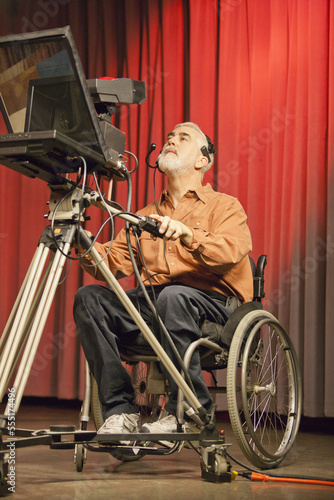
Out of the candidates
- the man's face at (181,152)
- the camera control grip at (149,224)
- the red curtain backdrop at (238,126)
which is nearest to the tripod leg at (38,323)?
the camera control grip at (149,224)

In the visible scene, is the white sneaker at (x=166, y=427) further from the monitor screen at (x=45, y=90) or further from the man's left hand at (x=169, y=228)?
the monitor screen at (x=45, y=90)

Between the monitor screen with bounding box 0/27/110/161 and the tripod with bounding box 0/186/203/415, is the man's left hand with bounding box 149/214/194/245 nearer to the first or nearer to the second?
the tripod with bounding box 0/186/203/415

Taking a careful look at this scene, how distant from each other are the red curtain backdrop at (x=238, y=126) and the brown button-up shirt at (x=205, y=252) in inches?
31.1

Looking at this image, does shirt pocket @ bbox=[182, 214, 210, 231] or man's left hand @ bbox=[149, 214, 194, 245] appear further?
shirt pocket @ bbox=[182, 214, 210, 231]

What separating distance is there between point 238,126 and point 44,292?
1927 mm

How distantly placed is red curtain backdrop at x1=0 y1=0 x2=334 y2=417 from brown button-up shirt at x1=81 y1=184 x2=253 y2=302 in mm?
791

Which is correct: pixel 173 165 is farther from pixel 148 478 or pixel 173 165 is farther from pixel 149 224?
pixel 148 478

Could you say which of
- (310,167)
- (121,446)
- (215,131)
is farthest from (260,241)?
(121,446)

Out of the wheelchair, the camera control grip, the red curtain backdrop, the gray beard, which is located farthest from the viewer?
the red curtain backdrop

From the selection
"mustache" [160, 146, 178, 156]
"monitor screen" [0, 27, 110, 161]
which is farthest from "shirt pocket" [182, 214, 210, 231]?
A: "monitor screen" [0, 27, 110, 161]

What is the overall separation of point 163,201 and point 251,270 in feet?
1.53

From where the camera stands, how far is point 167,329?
1.68 m

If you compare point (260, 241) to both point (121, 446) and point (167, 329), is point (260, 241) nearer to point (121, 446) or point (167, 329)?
point (167, 329)

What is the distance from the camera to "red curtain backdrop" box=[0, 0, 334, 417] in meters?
2.76
